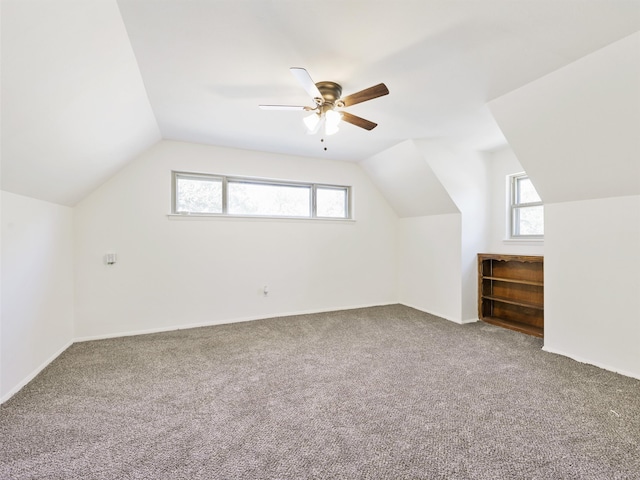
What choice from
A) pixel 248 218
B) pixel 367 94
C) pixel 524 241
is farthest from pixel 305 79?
pixel 524 241

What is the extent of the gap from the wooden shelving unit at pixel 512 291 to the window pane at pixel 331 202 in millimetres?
2105

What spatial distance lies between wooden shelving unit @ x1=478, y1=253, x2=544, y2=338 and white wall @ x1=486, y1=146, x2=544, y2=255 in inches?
8.1

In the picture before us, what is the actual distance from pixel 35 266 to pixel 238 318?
6.93 ft

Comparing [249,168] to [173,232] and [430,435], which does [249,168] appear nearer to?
[173,232]

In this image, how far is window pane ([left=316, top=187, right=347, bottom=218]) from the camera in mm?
4484

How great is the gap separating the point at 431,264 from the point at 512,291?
1055 mm

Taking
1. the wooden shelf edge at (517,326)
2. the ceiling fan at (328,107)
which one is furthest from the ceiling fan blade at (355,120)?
the wooden shelf edge at (517,326)

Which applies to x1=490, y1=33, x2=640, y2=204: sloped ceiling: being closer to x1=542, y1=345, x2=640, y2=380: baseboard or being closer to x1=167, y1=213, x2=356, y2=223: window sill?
x1=542, y1=345, x2=640, y2=380: baseboard

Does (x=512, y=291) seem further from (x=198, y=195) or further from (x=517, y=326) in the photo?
(x=198, y=195)

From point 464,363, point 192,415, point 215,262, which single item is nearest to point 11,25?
point 192,415

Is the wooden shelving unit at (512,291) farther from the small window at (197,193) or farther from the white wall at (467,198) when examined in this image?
the small window at (197,193)

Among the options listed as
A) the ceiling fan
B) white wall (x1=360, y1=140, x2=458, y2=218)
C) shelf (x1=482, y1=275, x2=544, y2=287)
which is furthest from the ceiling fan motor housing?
shelf (x1=482, y1=275, x2=544, y2=287)

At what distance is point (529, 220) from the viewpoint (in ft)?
12.3

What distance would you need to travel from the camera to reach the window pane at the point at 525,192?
3726 mm
